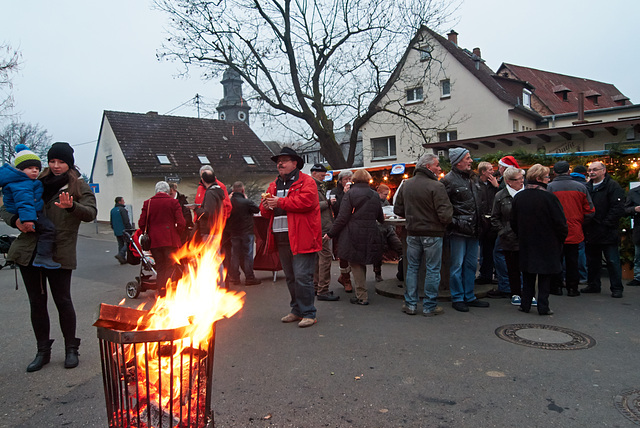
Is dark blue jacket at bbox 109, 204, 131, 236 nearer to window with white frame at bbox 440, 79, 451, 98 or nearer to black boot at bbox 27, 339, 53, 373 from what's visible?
black boot at bbox 27, 339, 53, 373

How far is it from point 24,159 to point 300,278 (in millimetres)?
3003

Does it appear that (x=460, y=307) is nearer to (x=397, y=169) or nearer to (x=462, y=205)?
(x=462, y=205)

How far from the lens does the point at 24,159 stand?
4.21m

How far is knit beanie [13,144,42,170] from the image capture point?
420cm

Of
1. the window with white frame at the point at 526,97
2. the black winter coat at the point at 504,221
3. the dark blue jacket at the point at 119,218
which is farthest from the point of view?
the window with white frame at the point at 526,97

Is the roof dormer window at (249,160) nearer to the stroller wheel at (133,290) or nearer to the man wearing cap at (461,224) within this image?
the stroller wheel at (133,290)

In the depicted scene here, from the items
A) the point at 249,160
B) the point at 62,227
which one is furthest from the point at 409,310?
the point at 249,160

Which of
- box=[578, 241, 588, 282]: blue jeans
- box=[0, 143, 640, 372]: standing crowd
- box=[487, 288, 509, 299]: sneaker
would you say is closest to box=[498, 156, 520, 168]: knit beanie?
box=[0, 143, 640, 372]: standing crowd

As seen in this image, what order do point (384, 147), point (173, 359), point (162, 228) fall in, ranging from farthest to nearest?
point (384, 147)
point (162, 228)
point (173, 359)

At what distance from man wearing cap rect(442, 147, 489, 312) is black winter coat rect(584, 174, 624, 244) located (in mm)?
2101

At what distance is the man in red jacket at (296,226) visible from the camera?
5.24 meters

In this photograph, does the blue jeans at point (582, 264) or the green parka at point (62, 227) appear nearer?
the green parka at point (62, 227)

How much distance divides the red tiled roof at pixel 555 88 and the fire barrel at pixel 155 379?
1406 inches

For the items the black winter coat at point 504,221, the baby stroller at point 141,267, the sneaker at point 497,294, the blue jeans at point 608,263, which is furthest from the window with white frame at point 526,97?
the baby stroller at point 141,267
